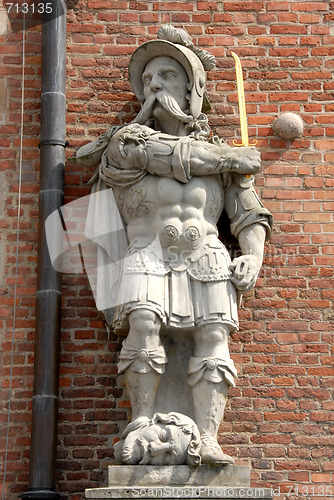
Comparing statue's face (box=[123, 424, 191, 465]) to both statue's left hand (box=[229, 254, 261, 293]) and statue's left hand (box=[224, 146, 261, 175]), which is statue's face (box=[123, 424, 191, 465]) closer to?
statue's left hand (box=[229, 254, 261, 293])

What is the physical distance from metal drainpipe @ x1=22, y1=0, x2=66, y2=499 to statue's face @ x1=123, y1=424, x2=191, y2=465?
71cm

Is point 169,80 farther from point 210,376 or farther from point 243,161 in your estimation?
point 210,376

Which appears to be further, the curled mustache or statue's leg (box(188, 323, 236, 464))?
the curled mustache

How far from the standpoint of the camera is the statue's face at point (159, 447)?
6207mm

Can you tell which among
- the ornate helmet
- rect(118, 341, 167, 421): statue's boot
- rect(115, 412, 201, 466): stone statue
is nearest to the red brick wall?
the ornate helmet

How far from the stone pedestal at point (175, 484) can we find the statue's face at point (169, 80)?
7.61ft

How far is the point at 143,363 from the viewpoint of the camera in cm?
652

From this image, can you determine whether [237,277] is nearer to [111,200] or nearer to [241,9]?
[111,200]

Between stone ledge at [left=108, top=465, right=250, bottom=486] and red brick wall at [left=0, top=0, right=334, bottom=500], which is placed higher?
red brick wall at [left=0, top=0, right=334, bottom=500]

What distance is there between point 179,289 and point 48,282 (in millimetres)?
935

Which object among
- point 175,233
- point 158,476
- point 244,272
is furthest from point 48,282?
point 158,476

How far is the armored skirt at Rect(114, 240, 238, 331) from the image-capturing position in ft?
21.7

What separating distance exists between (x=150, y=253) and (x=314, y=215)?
1.29 m

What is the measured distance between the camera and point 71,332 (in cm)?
715
